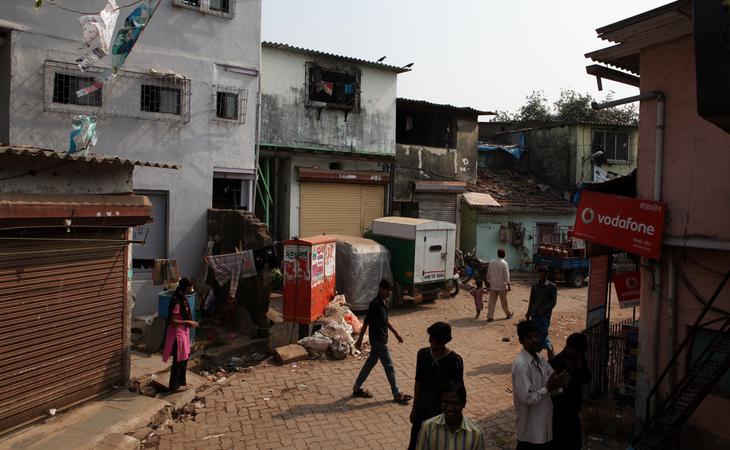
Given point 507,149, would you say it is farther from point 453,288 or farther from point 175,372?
point 175,372

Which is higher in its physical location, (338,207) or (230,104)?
(230,104)

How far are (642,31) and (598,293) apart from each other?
11.6 ft

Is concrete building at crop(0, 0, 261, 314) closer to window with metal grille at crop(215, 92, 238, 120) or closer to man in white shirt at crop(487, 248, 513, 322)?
window with metal grille at crop(215, 92, 238, 120)

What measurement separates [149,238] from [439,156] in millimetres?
11870

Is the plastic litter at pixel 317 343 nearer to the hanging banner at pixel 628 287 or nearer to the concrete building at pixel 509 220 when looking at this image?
the hanging banner at pixel 628 287

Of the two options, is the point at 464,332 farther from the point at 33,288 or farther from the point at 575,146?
the point at 575,146

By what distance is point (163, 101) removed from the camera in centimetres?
1227

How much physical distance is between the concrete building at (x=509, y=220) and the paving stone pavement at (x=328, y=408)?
11230mm

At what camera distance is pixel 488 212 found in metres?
21.5

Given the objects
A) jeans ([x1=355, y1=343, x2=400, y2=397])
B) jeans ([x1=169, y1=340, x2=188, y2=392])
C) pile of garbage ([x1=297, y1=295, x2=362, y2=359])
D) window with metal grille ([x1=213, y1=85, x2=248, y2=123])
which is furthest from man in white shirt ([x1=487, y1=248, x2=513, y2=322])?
jeans ([x1=169, y1=340, x2=188, y2=392])

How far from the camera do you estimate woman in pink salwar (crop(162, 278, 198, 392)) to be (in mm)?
7465

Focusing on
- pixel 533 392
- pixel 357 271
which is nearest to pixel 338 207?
pixel 357 271

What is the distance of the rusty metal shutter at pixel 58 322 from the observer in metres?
5.96

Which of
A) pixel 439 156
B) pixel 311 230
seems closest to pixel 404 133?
pixel 439 156
